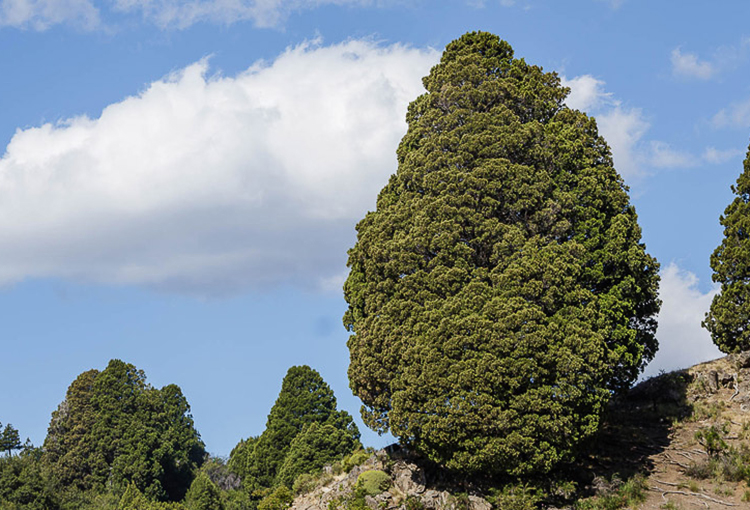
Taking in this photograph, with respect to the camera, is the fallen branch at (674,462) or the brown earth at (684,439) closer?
the brown earth at (684,439)

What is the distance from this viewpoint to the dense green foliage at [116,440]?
48.2 metres

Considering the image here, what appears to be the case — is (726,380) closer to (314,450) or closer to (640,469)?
(640,469)

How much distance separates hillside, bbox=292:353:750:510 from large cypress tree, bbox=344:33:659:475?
1.30 meters

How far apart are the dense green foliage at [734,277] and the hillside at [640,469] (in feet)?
2.69

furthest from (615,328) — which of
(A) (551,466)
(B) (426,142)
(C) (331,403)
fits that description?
(C) (331,403)

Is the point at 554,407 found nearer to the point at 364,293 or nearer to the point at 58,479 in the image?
the point at 364,293

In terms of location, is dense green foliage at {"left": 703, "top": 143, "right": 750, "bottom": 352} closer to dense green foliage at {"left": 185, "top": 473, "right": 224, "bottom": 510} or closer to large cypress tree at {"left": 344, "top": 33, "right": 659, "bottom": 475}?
large cypress tree at {"left": 344, "top": 33, "right": 659, "bottom": 475}

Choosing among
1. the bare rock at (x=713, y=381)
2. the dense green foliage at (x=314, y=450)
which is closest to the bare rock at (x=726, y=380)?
the bare rock at (x=713, y=381)

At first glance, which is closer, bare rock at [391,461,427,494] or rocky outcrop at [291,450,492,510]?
rocky outcrop at [291,450,492,510]

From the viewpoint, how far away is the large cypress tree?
2006 centimetres

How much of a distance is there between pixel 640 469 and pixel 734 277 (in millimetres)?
8595

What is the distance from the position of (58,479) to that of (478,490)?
36.8 m

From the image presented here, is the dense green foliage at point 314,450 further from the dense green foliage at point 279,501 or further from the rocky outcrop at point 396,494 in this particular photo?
the rocky outcrop at point 396,494

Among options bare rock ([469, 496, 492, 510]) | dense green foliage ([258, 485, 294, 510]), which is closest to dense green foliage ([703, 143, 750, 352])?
bare rock ([469, 496, 492, 510])
